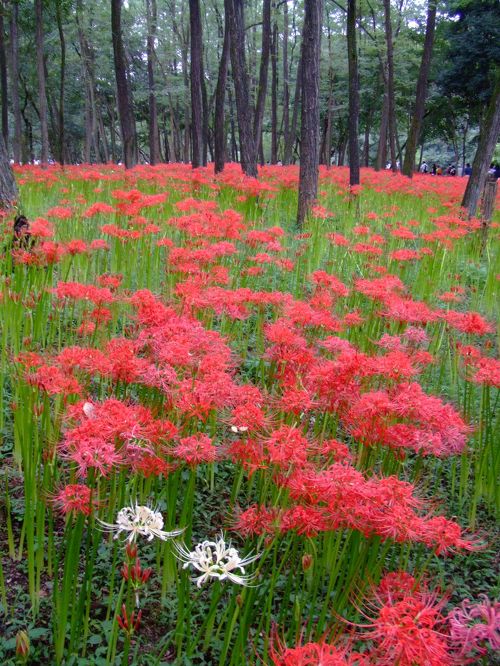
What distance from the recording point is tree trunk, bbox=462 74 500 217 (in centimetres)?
828

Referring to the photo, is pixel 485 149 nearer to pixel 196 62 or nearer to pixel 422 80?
pixel 422 80

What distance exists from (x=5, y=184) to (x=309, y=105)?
175 inches

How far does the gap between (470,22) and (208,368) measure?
22311mm

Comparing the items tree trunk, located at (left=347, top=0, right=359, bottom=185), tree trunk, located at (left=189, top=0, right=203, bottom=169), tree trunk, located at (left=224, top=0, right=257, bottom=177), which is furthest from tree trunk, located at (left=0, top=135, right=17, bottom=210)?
tree trunk, located at (left=189, top=0, right=203, bottom=169)

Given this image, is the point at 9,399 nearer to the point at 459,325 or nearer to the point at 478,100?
the point at 459,325

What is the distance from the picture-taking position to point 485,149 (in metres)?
8.91

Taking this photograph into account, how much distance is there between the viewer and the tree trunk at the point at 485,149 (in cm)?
828

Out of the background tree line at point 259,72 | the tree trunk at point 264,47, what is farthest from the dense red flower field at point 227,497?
the tree trunk at point 264,47

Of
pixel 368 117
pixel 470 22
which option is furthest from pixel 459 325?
pixel 368 117

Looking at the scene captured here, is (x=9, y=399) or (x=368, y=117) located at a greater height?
(x=368, y=117)

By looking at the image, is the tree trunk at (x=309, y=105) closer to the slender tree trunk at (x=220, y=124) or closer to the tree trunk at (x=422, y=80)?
the slender tree trunk at (x=220, y=124)

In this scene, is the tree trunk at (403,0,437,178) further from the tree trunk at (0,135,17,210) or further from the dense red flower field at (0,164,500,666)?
the dense red flower field at (0,164,500,666)

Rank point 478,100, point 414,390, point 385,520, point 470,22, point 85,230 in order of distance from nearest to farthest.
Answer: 1. point 385,520
2. point 414,390
3. point 85,230
4. point 470,22
5. point 478,100

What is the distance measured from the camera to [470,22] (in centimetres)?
1948
